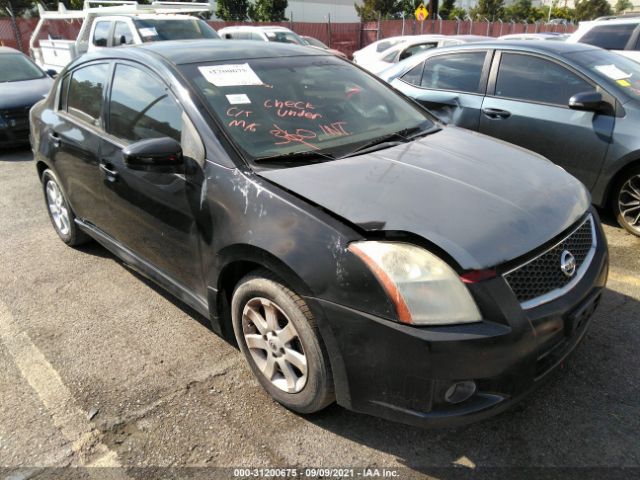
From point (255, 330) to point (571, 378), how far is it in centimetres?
164

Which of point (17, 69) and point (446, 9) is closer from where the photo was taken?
point (17, 69)

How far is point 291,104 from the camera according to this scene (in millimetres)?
2889

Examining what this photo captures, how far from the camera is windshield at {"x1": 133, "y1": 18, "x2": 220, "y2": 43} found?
9742 millimetres

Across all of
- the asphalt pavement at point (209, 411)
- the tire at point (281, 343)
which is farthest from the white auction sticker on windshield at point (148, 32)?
the tire at point (281, 343)

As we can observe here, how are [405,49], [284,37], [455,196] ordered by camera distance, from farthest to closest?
[284,37]
[405,49]
[455,196]

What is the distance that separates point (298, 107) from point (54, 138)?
2.18 meters

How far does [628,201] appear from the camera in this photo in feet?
14.2

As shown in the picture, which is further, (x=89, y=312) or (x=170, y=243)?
(x=89, y=312)

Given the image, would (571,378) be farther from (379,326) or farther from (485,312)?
(379,326)

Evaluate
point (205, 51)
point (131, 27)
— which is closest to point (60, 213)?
point (205, 51)

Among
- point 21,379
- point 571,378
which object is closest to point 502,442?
point 571,378

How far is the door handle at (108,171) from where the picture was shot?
316 centimetres

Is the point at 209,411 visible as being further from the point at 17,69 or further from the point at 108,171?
the point at 17,69

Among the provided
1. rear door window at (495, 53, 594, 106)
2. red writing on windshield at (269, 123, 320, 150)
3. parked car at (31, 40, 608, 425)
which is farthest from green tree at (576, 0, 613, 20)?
red writing on windshield at (269, 123, 320, 150)
